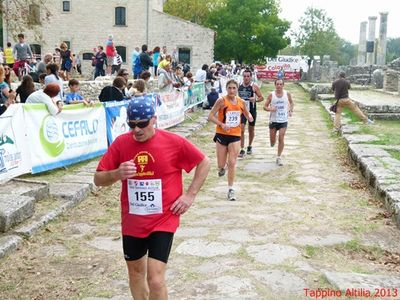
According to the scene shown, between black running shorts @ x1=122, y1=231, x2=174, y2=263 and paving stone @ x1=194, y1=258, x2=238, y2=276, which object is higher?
black running shorts @ x1=122, y1=231, x2=174, y2=263

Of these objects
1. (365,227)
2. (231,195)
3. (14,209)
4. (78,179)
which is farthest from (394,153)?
(14,209)

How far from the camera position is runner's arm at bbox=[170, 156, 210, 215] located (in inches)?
148

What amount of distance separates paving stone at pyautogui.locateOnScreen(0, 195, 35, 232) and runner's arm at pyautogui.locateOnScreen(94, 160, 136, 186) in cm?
232

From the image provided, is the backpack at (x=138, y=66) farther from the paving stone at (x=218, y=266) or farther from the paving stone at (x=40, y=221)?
the paving stone at (x=218, y=266)

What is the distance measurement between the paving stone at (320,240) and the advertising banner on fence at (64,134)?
14.7 feet

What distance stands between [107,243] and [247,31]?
1754 inches

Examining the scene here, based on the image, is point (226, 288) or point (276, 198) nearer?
point (226, 288)

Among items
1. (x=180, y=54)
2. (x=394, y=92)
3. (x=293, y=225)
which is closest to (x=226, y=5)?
(x=180, y=54)

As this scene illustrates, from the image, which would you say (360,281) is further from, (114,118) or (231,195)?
(114,118)

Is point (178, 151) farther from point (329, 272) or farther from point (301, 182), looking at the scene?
point (301, 182)

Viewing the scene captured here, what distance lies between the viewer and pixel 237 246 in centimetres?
560

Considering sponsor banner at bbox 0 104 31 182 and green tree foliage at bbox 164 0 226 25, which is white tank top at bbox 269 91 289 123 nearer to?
sponsor banner at bbox 0 104 31 182

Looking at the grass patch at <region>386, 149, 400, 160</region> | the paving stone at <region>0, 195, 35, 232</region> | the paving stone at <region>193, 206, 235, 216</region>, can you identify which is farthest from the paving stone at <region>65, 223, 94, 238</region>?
the grass patch at <region>386, 149, 400, 160</region>

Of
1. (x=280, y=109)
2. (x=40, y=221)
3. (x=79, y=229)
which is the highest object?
(x=280, y=109)
